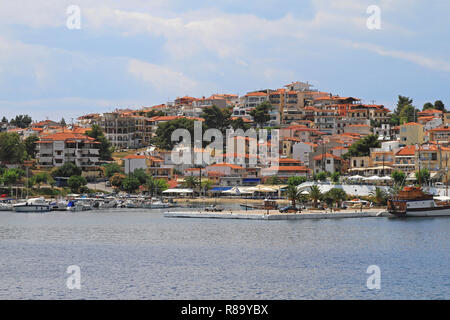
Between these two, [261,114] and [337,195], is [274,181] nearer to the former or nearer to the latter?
[337,195]

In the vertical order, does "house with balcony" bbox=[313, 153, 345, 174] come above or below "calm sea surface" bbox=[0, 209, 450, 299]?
above

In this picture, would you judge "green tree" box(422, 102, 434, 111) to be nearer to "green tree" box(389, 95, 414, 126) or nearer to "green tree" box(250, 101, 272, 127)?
"green tree" box(389, 95, 414, 126)

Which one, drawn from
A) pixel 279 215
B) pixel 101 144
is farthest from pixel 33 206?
pixel 101 144

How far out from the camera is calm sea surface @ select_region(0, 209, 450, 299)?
41562 mm

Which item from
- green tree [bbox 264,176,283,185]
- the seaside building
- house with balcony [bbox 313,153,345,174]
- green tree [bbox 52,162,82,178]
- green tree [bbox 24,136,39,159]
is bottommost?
green tree [bbox 264,176,283,185]

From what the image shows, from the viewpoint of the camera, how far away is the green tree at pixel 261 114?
159 meters

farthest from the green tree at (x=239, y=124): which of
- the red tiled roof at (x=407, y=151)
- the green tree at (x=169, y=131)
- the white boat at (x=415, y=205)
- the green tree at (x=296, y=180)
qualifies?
the white boat at (x=415, y=205)

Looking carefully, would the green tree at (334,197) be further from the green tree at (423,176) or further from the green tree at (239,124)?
the green tree at (239,124)

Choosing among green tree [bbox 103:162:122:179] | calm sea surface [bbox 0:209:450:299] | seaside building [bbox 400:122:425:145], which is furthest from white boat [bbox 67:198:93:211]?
seaside building [bbox 400:122:425:145]

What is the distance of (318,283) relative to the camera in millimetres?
43656

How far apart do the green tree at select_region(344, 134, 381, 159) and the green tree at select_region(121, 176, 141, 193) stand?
38788 mm

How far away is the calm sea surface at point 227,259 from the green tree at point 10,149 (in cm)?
5310

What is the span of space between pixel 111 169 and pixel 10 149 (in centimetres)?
1847
